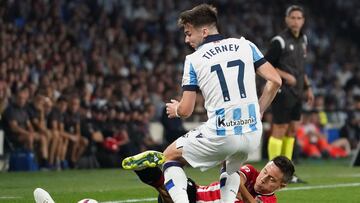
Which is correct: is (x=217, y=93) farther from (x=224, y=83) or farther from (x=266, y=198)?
(x=266, y=198)

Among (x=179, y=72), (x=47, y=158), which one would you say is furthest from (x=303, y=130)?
(x=47, y=158)

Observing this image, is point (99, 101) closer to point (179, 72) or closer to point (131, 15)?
point (179, 72)

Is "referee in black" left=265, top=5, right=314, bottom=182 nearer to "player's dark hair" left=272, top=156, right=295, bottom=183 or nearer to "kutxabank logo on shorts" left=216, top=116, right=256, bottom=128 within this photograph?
"player's dark hair" left=272, top=156, right=295, bottom=183

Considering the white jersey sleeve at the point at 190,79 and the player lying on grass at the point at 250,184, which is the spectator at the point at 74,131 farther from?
the white jersey sleeve at the point at 190,79

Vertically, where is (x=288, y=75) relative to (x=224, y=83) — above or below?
below

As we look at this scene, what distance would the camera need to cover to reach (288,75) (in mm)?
13891

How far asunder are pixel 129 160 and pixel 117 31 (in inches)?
654

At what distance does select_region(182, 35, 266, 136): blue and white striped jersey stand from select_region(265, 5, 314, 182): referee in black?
18.4 feet

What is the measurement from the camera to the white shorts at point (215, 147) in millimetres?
8336

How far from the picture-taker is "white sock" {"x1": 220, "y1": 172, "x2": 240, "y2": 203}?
8.72 meters

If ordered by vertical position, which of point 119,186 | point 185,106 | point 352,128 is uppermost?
point 185,106

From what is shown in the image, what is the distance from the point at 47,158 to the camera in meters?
17.9

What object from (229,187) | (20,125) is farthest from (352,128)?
(229,187)

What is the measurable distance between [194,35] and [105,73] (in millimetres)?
14465
